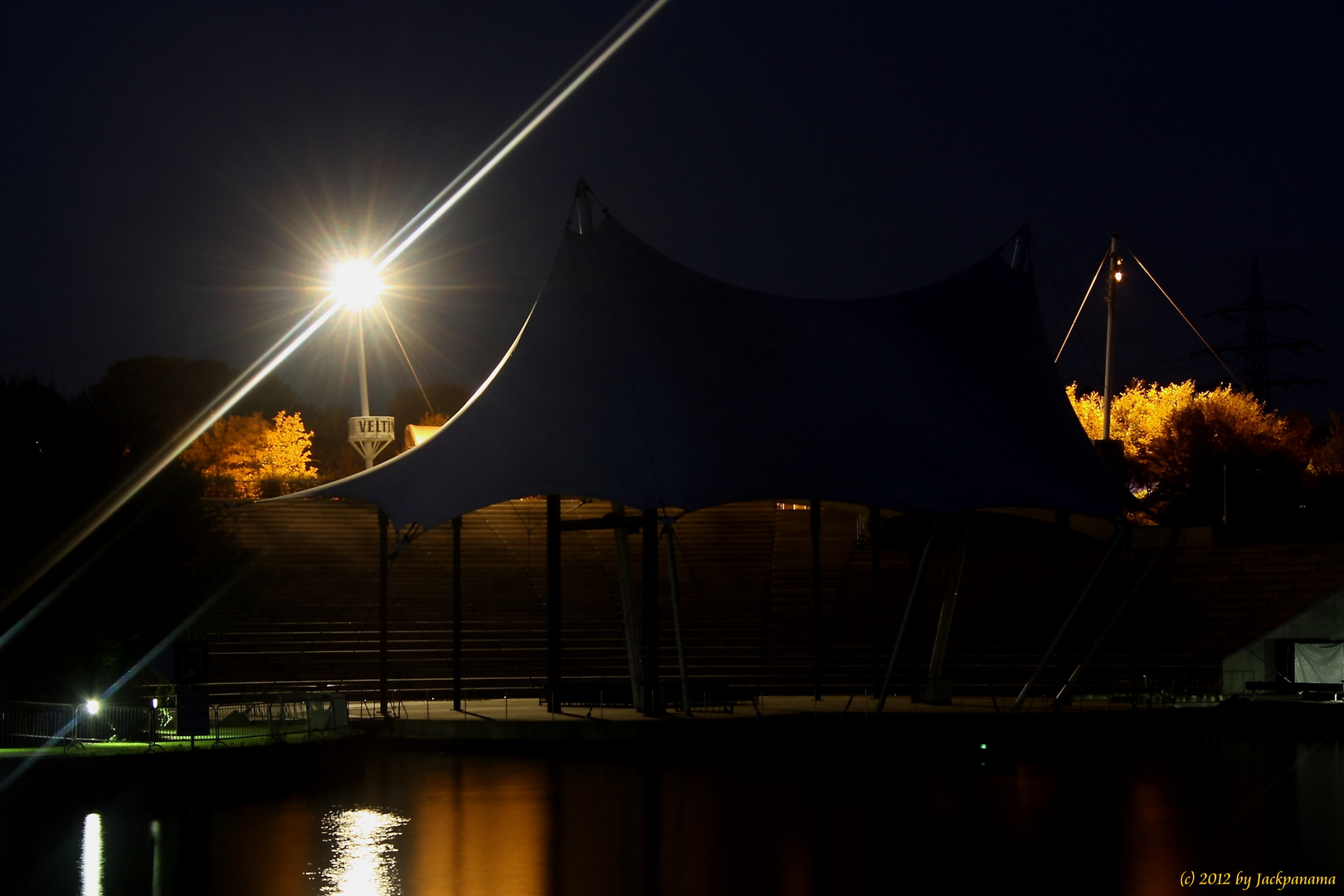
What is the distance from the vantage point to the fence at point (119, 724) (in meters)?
16.4

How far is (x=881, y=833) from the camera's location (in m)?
12.2

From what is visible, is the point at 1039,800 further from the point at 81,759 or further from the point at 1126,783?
the point at 81,759

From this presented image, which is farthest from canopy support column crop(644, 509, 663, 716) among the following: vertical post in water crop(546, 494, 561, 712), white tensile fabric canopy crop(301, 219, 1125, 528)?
vertical post in water crop(546, 494, 561, 712)

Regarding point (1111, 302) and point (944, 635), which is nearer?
point (944, 635)

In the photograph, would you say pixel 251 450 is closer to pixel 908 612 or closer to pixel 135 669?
pixel 135 669

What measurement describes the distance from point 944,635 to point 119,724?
13.4 meters

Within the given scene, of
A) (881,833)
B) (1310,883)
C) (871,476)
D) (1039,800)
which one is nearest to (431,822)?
(881,833)

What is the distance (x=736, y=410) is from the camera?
2145 cm

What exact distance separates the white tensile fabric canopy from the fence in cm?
297

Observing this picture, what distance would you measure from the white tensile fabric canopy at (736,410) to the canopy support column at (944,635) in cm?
255

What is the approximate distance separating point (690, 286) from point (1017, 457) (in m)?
5.84

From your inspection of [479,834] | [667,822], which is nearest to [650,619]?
[667,822]

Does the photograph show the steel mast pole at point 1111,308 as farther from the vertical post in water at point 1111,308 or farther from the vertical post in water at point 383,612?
the vertical post in water at point 383,612

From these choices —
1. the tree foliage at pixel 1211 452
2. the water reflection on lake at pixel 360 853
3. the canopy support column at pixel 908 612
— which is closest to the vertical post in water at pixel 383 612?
the canopy support column at pixel 908 612
